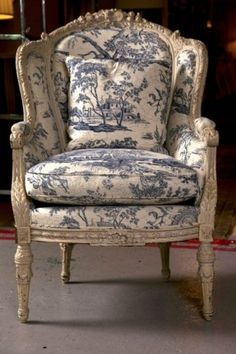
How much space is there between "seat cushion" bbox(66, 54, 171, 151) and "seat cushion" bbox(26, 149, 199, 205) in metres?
0.28

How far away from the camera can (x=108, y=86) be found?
7.13 feet

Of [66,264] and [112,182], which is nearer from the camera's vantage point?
[112,182]

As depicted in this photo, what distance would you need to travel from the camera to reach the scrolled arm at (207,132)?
6.05 ft

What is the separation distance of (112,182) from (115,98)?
1.54 ft

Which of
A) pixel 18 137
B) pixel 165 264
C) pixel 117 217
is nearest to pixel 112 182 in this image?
pixel 117 217

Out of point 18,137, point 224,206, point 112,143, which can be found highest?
point 18,137

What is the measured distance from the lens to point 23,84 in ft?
6.95

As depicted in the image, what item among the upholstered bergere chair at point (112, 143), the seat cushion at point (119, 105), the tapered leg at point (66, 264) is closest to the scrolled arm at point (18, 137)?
the upholstered bergere chair at point (112, 143)

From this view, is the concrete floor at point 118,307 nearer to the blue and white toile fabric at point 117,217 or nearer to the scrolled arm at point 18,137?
the blue and white toile fabric at point 117,217

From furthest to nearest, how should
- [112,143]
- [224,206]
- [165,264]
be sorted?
[224,206]
[165,264]
[112,143]

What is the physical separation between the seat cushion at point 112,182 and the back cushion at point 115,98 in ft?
0.93

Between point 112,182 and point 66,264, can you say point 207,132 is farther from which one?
→ point 66,264

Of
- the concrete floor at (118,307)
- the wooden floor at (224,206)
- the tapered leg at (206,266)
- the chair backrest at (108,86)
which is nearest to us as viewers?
the concrete floor at (118,307)

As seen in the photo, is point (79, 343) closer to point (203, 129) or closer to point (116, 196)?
point (116, 196)
